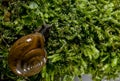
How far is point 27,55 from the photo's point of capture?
0.73m

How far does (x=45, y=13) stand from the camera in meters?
0.92

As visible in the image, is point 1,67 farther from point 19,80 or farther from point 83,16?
point 83,16

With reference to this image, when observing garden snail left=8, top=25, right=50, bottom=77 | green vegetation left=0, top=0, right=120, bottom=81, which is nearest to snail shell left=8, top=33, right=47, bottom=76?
garden snail left=8, top=25, right=50, bottom=77

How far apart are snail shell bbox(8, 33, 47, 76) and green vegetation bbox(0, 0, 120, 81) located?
0.11 metres

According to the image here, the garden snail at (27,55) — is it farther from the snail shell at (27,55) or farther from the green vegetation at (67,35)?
the green vegetation at (67,35)

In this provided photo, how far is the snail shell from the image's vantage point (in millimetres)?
724

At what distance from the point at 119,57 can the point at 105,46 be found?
0.22 feet

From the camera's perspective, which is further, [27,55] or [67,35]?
[67,35]

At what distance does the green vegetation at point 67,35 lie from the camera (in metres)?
0.87

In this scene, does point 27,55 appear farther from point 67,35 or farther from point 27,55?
point 67,35

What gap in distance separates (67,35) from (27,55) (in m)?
0.21

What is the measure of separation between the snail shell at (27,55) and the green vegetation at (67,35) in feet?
0.37

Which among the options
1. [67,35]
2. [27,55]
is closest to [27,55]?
[27,55]

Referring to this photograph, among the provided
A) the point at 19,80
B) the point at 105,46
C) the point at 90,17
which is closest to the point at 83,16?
the point at 90,17
